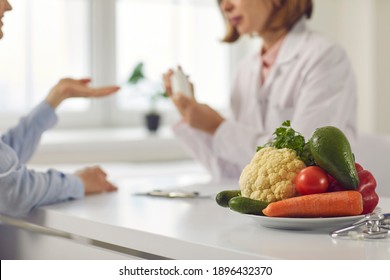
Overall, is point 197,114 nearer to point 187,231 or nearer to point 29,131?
point 29,131

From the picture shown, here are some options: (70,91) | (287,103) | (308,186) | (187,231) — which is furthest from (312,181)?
(287,103)

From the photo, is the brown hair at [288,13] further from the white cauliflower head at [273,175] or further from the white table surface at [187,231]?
the white cauliflower head at [273,175]

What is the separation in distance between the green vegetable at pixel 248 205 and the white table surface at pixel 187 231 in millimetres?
36

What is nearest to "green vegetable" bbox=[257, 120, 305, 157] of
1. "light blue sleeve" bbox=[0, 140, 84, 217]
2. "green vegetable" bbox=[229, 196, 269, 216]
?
"green vegetable" bbox=[229, 196, 269, 216]

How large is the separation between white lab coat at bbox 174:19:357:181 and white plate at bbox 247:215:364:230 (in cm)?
80

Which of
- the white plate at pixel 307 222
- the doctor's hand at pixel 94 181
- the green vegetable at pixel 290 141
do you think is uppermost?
the green vegetable at pixel 290 141

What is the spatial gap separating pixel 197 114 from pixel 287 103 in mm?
300

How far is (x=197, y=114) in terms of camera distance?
1.88 m

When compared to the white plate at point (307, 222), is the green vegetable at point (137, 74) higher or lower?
higher

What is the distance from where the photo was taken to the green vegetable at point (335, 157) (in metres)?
1.08

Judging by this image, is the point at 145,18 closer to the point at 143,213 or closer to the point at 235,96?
the point at 235,96

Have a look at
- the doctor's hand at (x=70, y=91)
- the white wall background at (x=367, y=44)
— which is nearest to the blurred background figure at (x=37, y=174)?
the doctor's hand at (x=70, y=91)

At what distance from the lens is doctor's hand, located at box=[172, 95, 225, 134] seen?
1.86 metres
